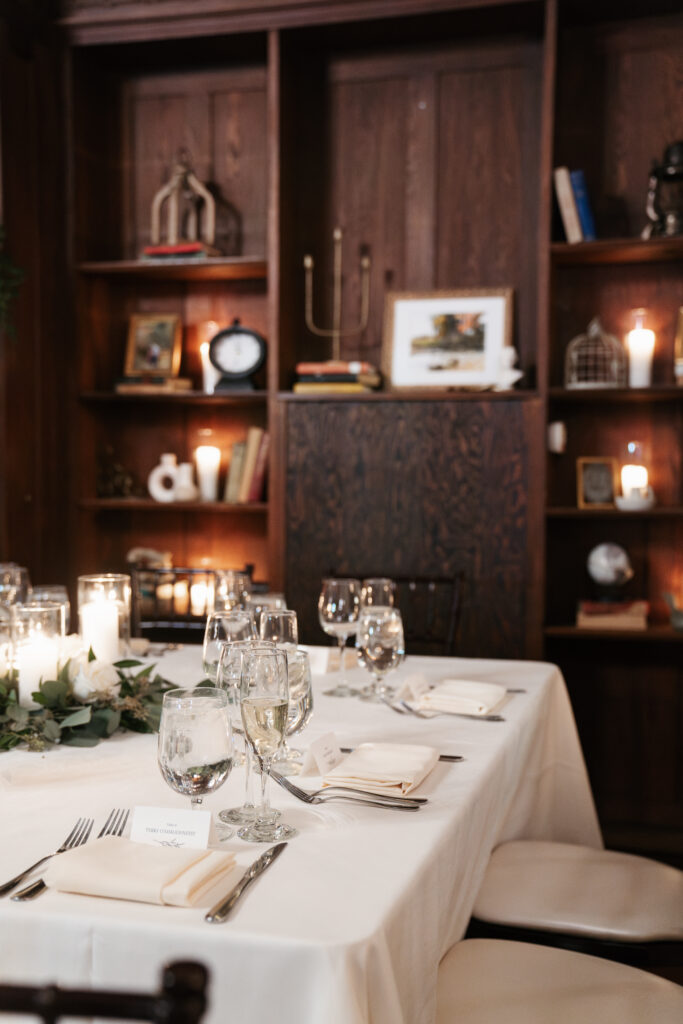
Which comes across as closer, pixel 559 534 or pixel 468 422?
pixel 468 422

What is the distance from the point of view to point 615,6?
340 cm

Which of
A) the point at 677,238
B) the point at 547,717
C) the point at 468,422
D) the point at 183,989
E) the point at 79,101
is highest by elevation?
the point at 79,101

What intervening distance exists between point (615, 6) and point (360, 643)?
2.60 m

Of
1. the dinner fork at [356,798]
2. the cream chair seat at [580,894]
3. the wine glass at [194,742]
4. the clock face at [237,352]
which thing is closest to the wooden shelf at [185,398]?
the clock face at [237,352]

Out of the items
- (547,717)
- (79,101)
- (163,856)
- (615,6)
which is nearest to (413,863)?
(163,856)

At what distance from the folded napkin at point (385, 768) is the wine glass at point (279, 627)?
238 millimetres

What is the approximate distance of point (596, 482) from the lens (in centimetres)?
354

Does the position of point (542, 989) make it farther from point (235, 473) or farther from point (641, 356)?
point (235, 473)

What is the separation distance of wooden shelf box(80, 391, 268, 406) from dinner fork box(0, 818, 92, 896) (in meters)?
2.52

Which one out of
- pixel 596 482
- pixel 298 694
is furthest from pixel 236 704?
pixel 596 482

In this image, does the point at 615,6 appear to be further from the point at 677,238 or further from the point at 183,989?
the point at 183,989

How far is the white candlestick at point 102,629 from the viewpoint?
71.9 inches

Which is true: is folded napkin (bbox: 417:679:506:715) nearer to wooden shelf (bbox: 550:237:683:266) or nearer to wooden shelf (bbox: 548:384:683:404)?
wooden shelf (bbox: 548:384:683:404)

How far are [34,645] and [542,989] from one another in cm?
91
